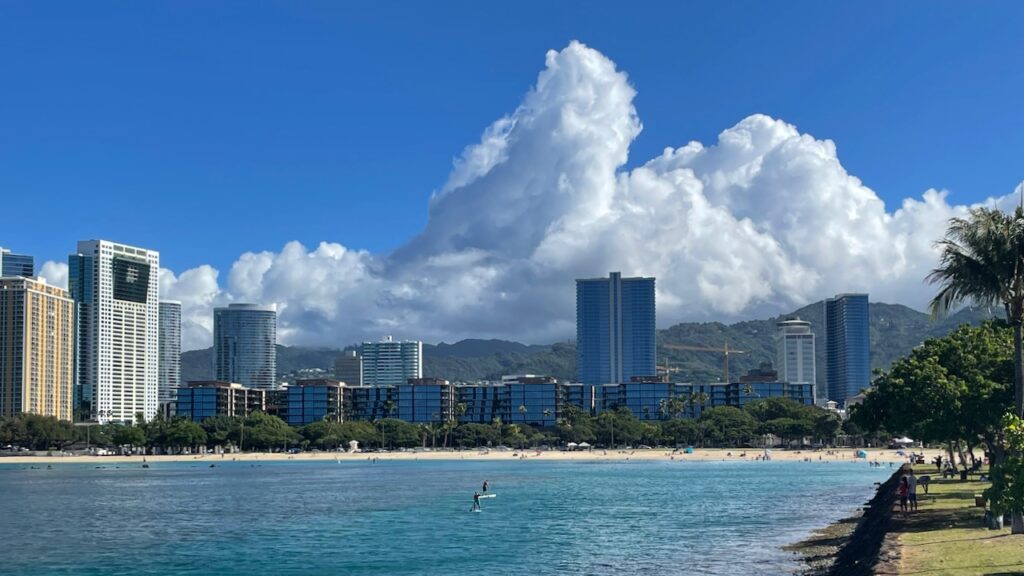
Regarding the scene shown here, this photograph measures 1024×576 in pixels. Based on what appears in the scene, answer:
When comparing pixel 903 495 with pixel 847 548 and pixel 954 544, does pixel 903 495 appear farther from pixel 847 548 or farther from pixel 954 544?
pixel 954 544

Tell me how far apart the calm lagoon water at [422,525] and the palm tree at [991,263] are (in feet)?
43.2

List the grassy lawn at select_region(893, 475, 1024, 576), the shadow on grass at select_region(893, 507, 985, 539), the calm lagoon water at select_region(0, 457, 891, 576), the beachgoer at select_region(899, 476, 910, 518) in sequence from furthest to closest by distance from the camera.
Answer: the calm lagoon water at select_region(0, 457, 891, 576) < the beachgoer at select_region(899, 476, 910, 518) < the shadow on grass at select_region(893, 507, 985, 539) < the grassy lawn at select_region(893, 475, 1024, 576)

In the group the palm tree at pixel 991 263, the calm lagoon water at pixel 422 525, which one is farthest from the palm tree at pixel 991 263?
the calm lagoon water at pixel 422 525

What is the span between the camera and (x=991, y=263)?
38.0 meters

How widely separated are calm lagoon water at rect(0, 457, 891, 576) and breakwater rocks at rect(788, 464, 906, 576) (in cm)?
133

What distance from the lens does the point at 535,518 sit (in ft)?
241

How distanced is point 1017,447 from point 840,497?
6418 centimetres

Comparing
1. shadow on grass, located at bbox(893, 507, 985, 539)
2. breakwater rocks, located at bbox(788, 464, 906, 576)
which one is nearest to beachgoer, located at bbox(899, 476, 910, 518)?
shadow on grass, located at bbox(893, 507, 985, 539)

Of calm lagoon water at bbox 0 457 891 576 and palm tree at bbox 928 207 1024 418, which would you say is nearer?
palm tree at bbox 928 207 1024 418

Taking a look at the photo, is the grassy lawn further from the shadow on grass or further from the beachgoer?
the beachgoer

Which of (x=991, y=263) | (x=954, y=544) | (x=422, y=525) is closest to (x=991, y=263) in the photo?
(x=991, y=263)

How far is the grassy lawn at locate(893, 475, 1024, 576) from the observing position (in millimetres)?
28891

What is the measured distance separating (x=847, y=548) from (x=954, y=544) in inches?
485

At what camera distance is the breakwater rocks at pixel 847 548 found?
3575 centimetres
